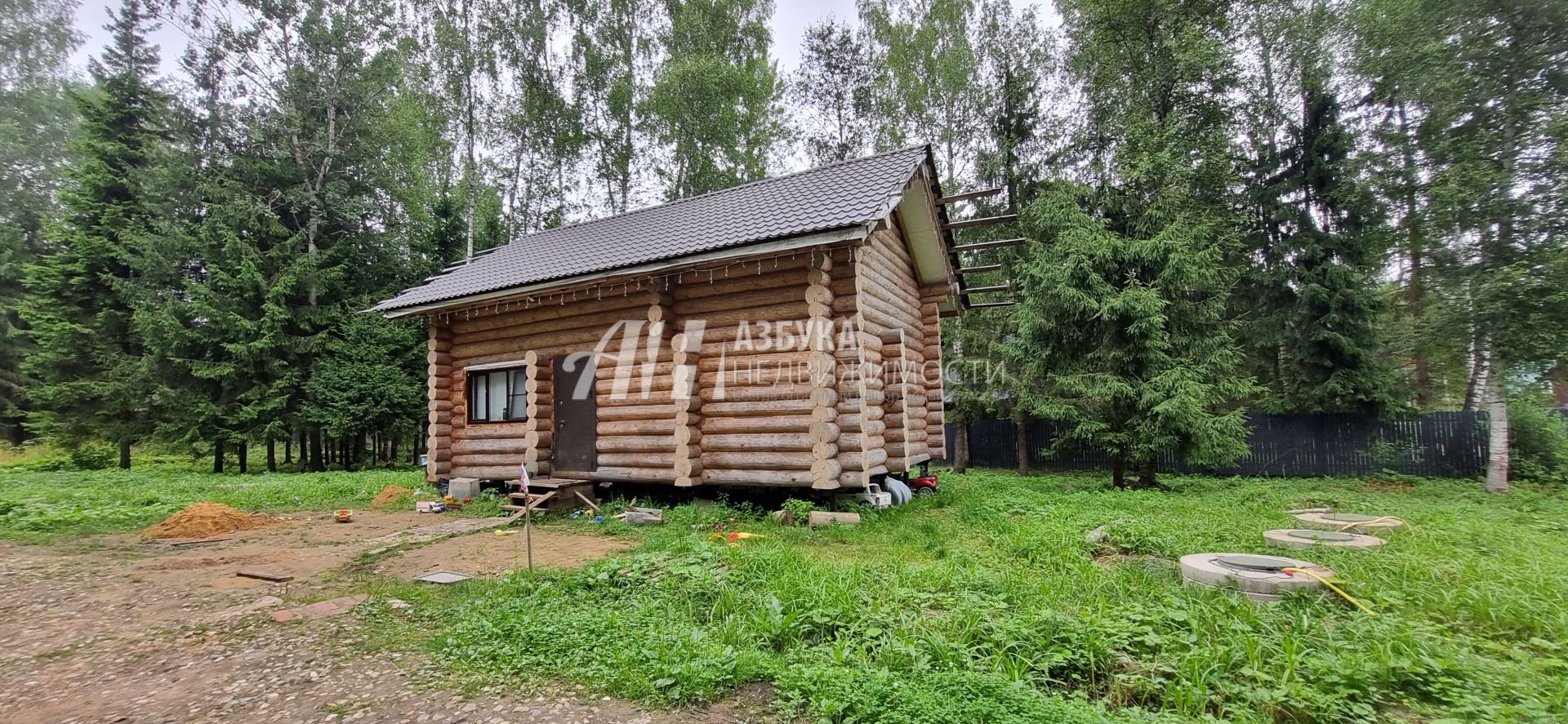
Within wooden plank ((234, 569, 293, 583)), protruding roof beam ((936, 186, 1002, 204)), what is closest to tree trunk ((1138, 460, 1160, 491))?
protruding roof beam ((936, 186, 1002, 204))

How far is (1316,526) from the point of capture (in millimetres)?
6789

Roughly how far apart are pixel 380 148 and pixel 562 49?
723 centimetres

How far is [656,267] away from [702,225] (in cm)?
174

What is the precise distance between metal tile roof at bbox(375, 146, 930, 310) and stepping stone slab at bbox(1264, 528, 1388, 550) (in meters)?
5.57

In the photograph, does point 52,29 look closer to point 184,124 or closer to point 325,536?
point 184,124

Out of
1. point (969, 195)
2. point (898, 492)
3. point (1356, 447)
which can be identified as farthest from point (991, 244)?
point (1356, 447)

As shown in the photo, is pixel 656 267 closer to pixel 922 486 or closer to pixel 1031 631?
Answer: pixel 922 486

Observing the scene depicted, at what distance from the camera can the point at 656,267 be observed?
898 centimetres

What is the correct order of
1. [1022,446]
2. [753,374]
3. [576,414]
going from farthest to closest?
[1022,446], [576,414], [753,374]

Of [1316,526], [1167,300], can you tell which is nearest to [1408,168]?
[1167,300]

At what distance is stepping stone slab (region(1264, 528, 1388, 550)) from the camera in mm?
5629

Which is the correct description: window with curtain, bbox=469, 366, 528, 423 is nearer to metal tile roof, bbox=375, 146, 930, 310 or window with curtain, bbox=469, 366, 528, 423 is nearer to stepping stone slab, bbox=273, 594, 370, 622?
metal tile roof, bbox=375, 146, 930, 310

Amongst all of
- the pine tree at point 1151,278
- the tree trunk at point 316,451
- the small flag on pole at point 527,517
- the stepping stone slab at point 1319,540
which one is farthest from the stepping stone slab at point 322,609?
the tree trunk at point 316,451

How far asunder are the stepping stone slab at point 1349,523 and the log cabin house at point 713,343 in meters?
5.15
